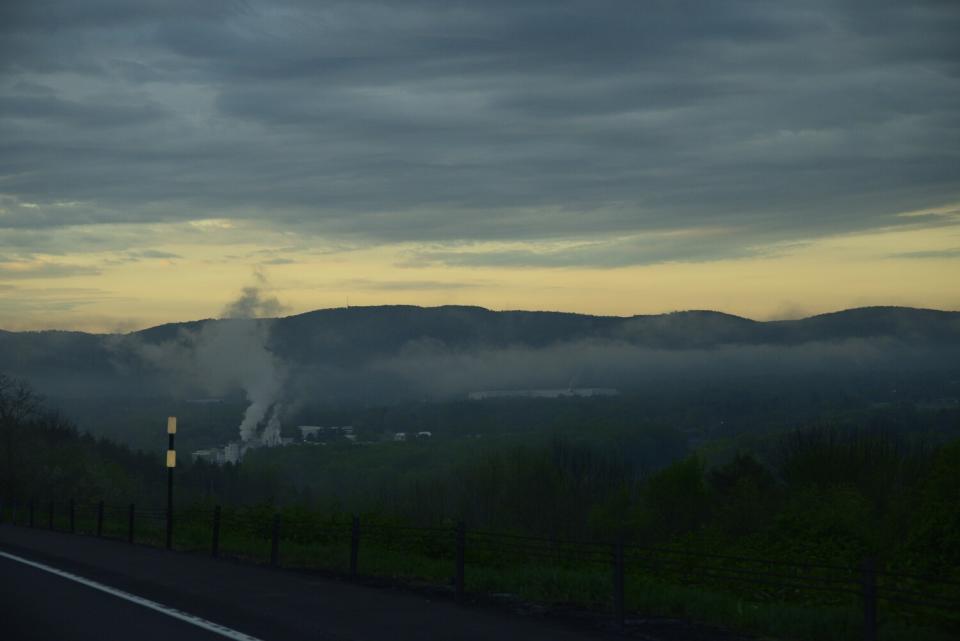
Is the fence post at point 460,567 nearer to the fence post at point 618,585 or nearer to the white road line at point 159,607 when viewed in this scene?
the fence post at point 618,585

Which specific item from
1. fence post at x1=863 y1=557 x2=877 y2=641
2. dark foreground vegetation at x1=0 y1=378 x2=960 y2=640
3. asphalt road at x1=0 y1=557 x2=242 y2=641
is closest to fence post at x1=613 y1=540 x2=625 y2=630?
dark foreground vegetation at x1=0 y1=378 x2=960 y2=640

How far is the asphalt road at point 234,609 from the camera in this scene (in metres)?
13.9

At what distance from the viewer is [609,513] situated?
82188mm

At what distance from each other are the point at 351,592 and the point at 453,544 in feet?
25.4

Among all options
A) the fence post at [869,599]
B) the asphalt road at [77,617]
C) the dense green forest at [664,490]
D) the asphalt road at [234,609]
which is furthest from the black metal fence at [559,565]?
the asphalt road at [77,617]

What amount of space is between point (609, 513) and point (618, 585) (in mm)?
68075

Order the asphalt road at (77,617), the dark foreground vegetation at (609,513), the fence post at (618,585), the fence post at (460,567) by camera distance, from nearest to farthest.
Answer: the asphalt road at (77,617) → the fence post at (618,585) → the dark foreground vegetation at (609,513) → the fence post at (460,567)

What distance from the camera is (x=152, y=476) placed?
131625 mm

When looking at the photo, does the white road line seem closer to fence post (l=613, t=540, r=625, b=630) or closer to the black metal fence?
the black metal fence

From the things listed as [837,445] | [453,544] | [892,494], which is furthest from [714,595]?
[837,445]

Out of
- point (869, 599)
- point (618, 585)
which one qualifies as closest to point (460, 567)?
point (618, 585)

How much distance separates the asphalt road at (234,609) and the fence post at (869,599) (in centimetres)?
307

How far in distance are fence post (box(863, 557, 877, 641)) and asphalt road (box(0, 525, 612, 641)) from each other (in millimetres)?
3073

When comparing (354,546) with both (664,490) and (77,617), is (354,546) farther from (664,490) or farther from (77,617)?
(664,490)
